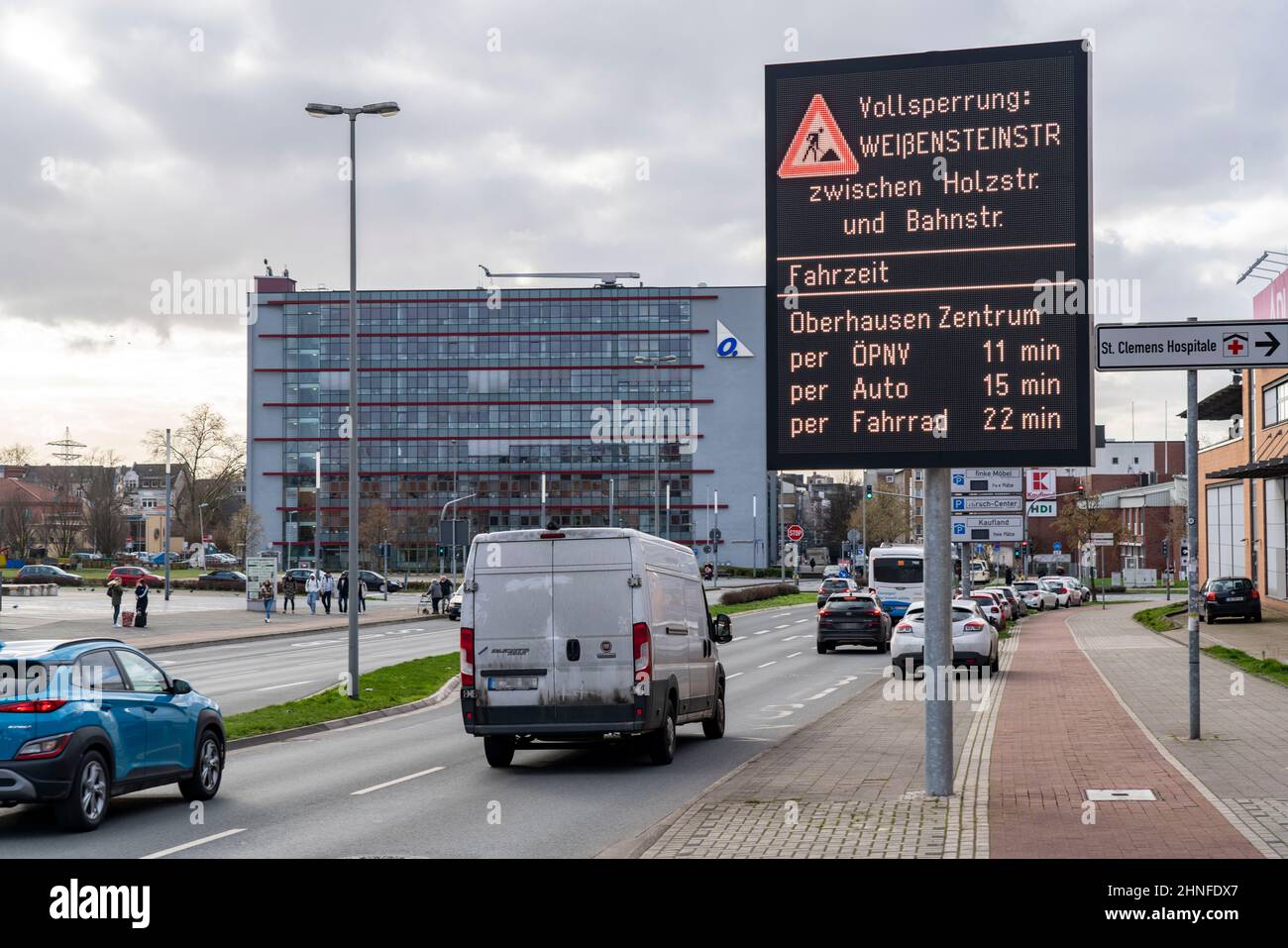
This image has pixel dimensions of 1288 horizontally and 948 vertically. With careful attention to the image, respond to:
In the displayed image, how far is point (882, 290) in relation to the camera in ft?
38.3

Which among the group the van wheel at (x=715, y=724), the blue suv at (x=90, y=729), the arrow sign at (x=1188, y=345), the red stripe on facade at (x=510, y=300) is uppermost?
the red stripe on facade at (x=510, y=300)

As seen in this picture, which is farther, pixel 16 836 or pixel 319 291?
pixel 319 291

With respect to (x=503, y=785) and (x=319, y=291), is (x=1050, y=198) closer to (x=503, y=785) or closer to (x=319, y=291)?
(x=503, y=785)

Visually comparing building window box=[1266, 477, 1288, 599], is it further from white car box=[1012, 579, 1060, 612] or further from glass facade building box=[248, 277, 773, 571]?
glass facade building box=[248, 277, 773, 571]

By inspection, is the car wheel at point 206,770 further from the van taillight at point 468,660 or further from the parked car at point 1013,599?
the parked car at point 1013,599

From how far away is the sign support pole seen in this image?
37.9 ft

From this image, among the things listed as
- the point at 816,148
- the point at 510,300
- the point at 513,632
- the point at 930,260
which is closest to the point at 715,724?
the point at 513,632

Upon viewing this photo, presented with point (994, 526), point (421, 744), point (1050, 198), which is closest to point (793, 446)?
point (1050, 198)

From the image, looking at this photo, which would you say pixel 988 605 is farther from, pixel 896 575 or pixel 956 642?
pixel 956 642

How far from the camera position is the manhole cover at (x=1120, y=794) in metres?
11.4

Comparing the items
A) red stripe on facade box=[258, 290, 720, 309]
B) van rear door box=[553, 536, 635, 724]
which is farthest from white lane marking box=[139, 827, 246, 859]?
red stripe on facade box=[258, 290, 720, 309]

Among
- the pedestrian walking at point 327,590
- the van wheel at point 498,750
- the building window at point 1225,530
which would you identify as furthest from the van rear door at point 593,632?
the building window at point 1225,530

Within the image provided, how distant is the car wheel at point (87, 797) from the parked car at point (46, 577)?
7200 centimetres

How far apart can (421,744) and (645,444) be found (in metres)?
108
